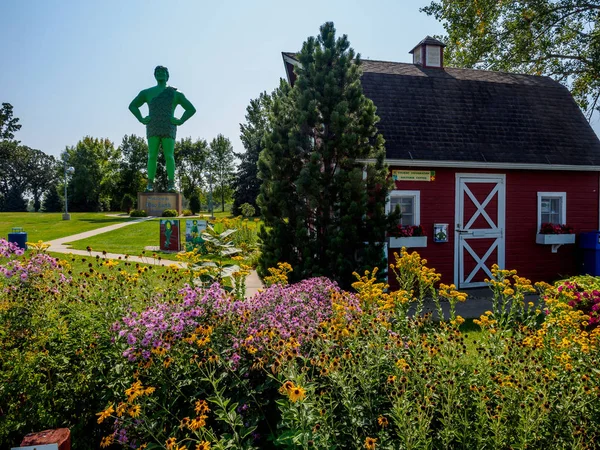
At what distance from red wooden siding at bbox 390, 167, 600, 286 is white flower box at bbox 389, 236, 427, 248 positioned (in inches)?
15.8

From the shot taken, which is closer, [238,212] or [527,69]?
[527,69]

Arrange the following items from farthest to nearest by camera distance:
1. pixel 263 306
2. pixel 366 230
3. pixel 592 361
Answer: pixel 366 230 → pixel 263 306 → pixel 592 361

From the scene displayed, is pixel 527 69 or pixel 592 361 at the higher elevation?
pixel 527 69

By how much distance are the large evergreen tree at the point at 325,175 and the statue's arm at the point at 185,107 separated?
53.2ft

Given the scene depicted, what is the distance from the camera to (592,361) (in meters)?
3.19

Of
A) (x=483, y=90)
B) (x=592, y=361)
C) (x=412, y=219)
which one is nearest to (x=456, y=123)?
(x=483, y=90)

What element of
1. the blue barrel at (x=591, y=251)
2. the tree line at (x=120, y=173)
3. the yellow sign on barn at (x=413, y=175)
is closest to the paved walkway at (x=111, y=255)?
the yellow sign on barn at (x=413, y=175)

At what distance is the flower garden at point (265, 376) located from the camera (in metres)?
2.60

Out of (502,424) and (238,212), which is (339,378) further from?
(238,212)

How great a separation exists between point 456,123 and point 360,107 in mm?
3549

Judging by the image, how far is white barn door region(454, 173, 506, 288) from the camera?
396 inches

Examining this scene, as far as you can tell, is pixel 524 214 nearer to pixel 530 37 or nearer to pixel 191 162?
pixel 530 37

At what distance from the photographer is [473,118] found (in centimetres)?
1079

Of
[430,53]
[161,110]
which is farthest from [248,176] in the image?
[430,53]
